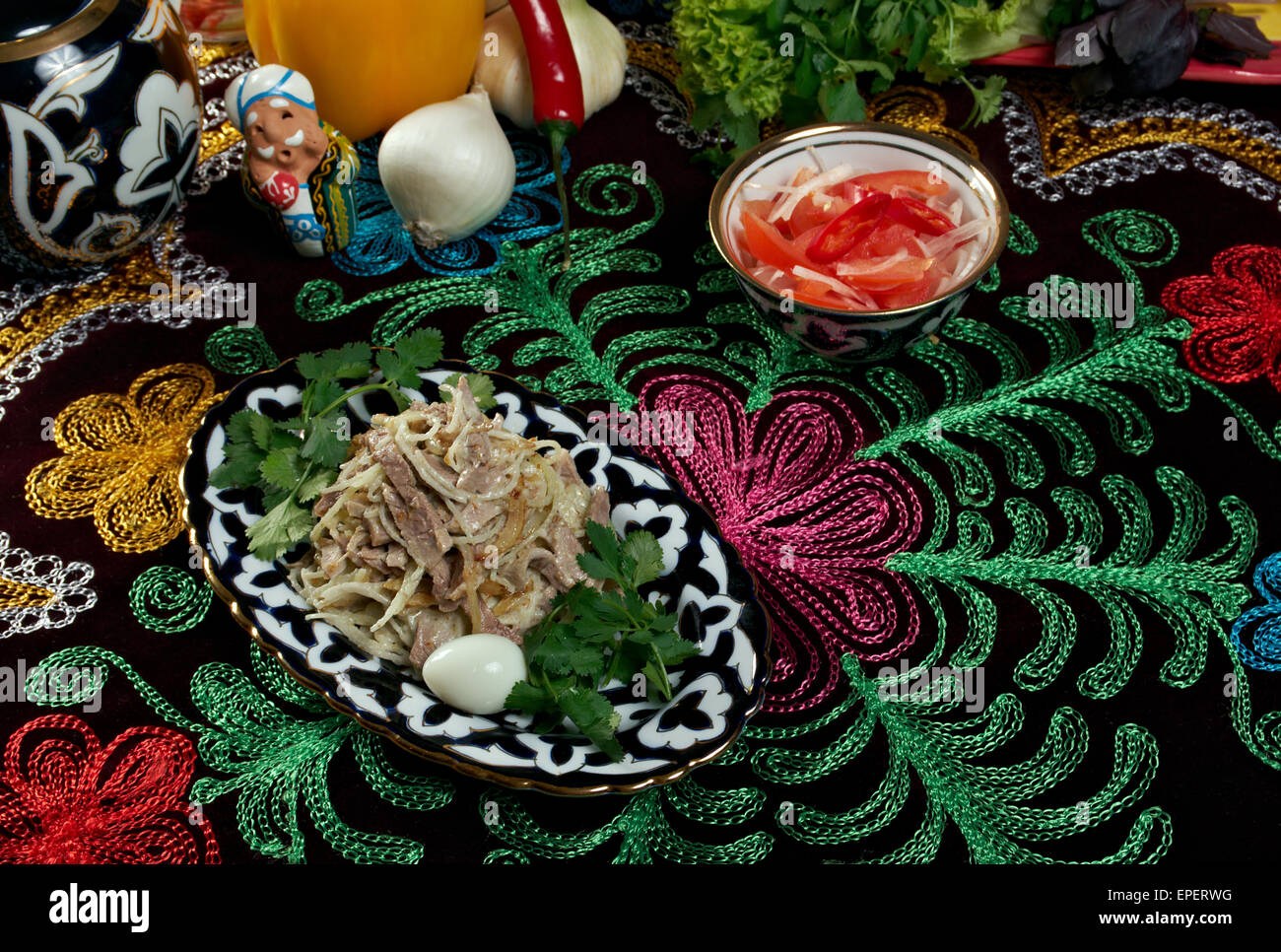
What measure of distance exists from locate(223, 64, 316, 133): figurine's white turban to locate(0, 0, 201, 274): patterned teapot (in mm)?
111

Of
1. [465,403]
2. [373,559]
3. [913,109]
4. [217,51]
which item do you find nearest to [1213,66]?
[913,109]

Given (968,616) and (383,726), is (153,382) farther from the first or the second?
(968,616)

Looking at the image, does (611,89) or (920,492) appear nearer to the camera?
(920,492)

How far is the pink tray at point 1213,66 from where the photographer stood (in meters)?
2.80

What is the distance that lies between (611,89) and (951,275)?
1.06 metres

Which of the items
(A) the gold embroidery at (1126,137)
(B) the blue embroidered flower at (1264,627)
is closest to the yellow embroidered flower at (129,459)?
(B) the blue embroidered flower at (1264,627)

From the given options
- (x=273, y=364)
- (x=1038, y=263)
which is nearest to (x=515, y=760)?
(x=273, y=364)

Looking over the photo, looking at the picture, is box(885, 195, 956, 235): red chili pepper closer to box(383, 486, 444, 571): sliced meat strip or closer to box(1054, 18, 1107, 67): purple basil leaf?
box(1054, 18, 1107, 67): purple basil leaf

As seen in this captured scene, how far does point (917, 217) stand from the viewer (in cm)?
221

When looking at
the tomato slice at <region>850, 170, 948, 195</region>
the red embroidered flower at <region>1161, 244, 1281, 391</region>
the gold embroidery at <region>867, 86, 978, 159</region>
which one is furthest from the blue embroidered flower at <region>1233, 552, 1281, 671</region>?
the gold embroidery at <region>867, 86, 978, 159</region>

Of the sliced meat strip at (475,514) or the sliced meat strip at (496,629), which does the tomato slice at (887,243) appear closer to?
the sliced meat strip at (475,514)

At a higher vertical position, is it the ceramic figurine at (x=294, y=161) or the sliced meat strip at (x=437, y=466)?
the ceramic figurine at (x=294, y=161)

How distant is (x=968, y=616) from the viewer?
1932 millimetres

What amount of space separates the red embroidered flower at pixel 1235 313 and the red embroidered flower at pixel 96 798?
1.98m
